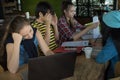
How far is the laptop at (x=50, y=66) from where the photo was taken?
1529mm

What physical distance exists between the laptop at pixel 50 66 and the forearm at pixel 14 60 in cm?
43

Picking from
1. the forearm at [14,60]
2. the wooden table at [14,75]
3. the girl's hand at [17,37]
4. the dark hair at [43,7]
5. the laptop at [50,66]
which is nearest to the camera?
the laptop at [50,66]

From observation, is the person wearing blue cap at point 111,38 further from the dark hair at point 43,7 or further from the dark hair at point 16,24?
the dark hair at point 43,7

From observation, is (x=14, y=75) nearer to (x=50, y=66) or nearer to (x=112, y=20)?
(x=50, y=66)

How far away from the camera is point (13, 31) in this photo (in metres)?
2.10

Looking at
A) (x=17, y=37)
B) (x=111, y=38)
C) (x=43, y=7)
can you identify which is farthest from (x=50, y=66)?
(x=43, y=7)

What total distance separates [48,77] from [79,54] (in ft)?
2.67

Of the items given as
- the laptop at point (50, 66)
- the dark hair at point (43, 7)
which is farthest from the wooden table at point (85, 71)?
the dark hair at point (43, 7)

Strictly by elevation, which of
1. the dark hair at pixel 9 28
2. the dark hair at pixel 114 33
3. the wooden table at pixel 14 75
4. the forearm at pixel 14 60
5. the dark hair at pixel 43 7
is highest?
the dark hair at pixel 43 7

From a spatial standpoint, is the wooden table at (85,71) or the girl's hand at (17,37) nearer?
the wooden table at (85,71)

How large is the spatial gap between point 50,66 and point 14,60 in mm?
526

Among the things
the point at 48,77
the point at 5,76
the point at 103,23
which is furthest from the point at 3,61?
the point at 103,23

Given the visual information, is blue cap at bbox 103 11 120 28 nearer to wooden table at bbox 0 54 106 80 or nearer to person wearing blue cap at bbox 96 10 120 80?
person wearing blue cap at bbox 96 10 120 80

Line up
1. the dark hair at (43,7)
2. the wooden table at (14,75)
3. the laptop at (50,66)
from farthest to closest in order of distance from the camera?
the dark hair at (43,7) < the wooden table at (14,75) < the laptop at (50,66)
